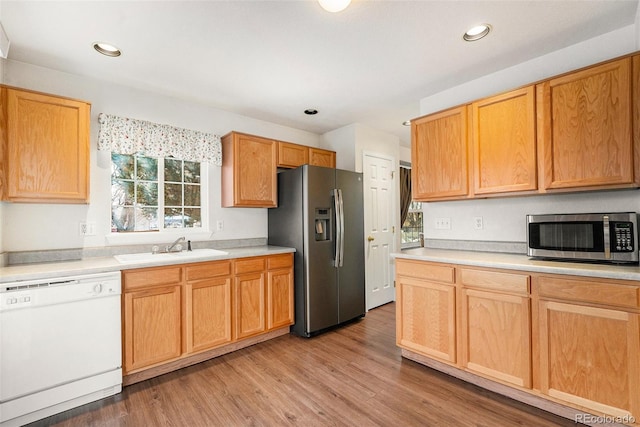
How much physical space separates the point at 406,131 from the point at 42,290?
4.30 metres

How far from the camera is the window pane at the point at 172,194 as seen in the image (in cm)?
315

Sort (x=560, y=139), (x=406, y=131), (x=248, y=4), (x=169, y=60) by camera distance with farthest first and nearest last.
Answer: (x=406, y=131), (x=169, y=60), (x=560, y=139), (x=248, y=4)

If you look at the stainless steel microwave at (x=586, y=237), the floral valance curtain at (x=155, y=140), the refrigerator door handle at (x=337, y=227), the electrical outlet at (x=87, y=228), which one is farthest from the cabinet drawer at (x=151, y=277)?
the stainless steel microwave at (x=586, y=237)

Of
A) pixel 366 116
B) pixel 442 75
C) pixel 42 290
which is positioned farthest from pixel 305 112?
pixel 42 290

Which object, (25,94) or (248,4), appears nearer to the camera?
(248,4)

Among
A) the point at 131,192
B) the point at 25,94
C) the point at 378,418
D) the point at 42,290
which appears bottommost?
the point at 378,418

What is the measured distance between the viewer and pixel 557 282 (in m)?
1.86

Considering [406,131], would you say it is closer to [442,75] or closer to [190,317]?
[442,75]

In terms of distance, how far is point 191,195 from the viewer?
3.32 m

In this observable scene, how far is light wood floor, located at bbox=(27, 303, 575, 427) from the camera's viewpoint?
6.18 feet

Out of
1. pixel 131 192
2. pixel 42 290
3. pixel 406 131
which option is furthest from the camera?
pixel 406 131

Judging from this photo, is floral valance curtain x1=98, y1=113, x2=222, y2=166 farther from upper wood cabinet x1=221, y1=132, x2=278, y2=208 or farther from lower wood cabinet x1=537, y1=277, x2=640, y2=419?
lower wood cabinet x1=537, y1=277, x2=640, y2=419

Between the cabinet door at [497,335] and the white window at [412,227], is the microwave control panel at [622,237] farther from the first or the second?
the white window at [412,227]

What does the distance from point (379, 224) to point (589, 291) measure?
8.74ft
